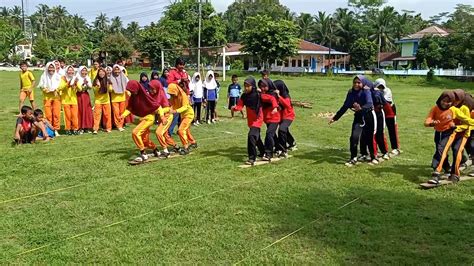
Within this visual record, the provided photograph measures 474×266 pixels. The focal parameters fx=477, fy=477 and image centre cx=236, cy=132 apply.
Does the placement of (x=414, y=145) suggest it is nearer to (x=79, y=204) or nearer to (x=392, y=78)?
(x=79, y=204)

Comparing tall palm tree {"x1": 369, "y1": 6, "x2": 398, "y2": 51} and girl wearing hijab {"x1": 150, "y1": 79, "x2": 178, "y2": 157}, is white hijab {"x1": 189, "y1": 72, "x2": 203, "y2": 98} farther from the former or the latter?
tall palm tree {"x1": 369, "y1": 6, "x2": 398, "y2": 51}

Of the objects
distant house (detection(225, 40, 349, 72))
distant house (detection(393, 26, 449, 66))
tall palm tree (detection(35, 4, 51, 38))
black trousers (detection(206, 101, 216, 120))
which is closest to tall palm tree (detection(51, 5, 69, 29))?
tall palm tree (detection(35, 4, 51, 38))

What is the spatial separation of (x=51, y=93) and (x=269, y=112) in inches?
238

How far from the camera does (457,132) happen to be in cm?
780

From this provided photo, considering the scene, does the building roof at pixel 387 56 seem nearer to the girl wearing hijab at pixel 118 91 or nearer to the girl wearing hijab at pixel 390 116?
the girl wearing hijab at pixel 118 91

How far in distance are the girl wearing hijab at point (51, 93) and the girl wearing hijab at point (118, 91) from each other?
1.34 metres

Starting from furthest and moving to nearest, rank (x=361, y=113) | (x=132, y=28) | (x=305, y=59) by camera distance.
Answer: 1. (x=132, y=28)
2. (x=305, y=59)
3. (x=361, y=113)

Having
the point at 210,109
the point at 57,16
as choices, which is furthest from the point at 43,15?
the point at 210,109

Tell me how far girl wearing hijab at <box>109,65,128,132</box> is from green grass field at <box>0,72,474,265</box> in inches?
98.8

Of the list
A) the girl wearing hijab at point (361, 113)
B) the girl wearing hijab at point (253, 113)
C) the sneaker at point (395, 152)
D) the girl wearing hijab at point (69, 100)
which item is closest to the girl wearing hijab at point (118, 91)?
the girl wearing hijab at point (69, 100)

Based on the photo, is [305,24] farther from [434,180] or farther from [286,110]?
[434,180]

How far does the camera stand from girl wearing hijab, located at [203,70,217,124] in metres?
14.6

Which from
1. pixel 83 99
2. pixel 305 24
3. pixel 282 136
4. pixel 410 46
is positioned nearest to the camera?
pixel 282 136

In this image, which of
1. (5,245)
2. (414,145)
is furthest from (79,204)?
(414,145)
